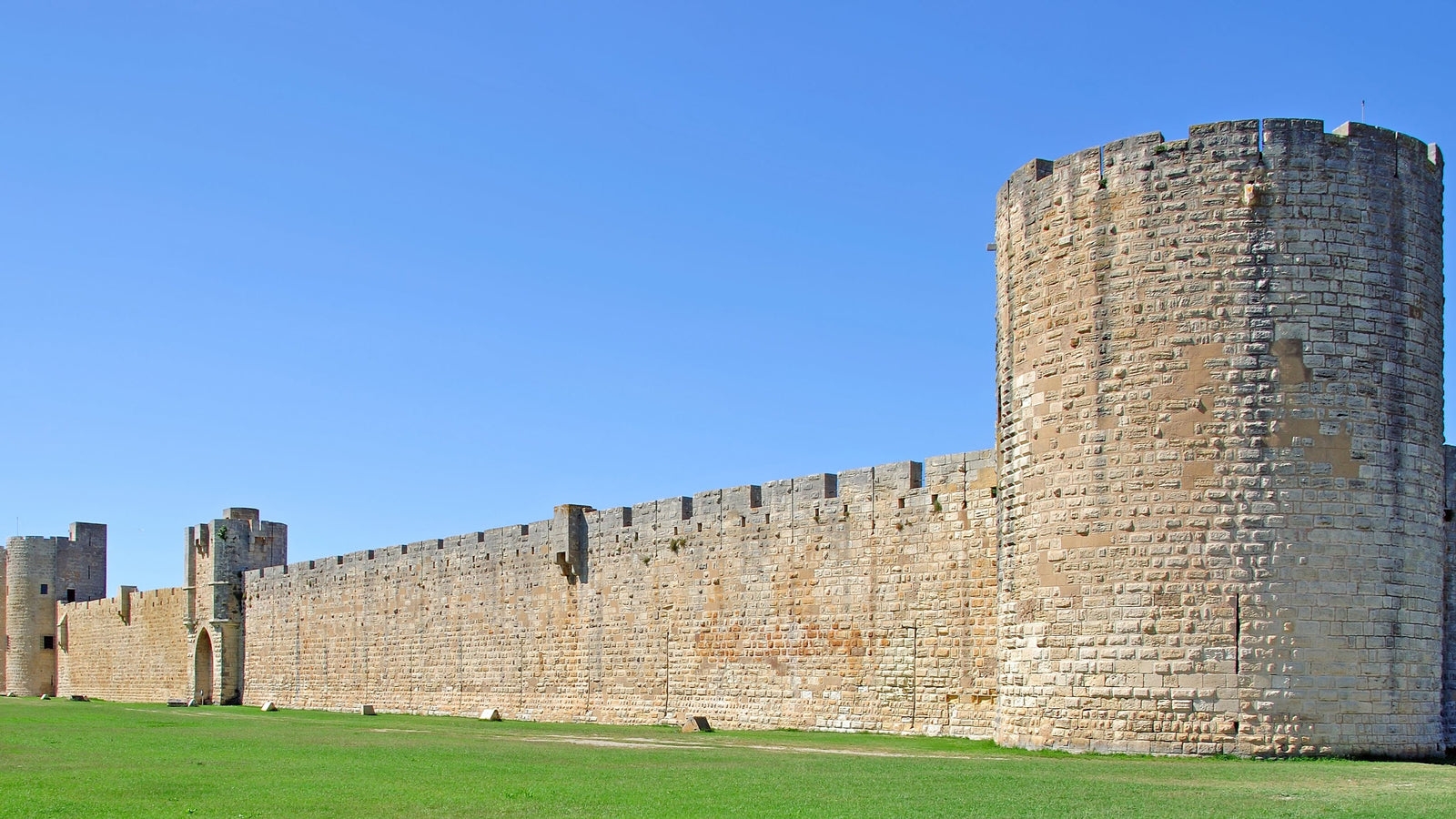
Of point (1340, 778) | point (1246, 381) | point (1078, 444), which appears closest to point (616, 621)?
point (1078, 444)

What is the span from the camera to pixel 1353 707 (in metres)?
14.2

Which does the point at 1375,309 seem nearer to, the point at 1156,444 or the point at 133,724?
the point at 1156,444

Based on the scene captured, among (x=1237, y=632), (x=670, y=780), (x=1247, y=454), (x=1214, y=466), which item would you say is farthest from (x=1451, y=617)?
(x=670, y=780)

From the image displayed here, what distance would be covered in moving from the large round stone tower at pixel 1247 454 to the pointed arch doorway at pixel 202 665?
3011 cm

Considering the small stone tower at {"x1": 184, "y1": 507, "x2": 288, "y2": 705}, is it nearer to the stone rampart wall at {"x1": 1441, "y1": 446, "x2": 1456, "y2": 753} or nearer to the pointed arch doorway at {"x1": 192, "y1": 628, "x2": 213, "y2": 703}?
the pointed arch doorway at {"x1": 192, "y1": 628, "x2": 213, "y2": 703}

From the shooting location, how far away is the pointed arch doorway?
4016 cm

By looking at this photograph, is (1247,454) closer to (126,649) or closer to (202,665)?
(202,665)

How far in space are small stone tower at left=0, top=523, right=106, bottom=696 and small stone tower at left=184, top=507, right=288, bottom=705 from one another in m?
14.6

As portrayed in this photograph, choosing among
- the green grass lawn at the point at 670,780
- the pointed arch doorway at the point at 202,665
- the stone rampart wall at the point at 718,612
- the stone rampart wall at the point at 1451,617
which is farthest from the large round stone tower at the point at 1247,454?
the pointed arch doorway at the point at 202,665

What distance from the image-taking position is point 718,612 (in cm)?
2264

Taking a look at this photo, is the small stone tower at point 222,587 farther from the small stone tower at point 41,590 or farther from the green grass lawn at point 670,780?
the green grass lawn at point 670,780

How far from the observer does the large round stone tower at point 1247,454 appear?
14281mm

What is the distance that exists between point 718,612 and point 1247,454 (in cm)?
1001

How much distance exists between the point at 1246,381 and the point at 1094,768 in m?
4.17
